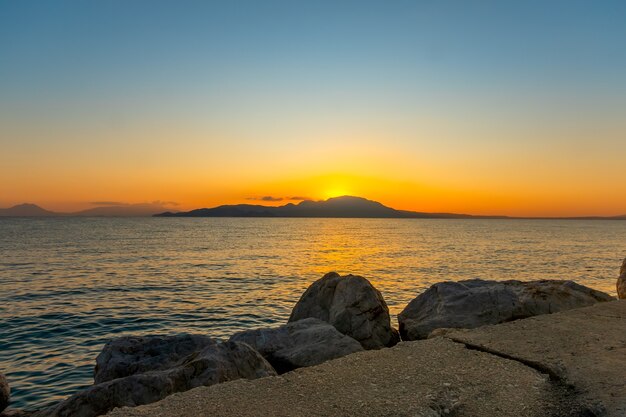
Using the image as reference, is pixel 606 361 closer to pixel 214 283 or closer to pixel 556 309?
pixel 556 309

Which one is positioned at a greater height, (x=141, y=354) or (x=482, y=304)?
(x=482, y=304)

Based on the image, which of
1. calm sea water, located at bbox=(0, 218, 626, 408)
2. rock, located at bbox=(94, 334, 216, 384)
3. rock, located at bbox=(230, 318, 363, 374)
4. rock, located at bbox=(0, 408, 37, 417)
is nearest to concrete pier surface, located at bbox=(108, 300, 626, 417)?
rock, located at bbox=(230, 318, 363, 374)

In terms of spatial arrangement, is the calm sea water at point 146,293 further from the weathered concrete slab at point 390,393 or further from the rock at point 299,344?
the weathered concrete slab at point 390,393

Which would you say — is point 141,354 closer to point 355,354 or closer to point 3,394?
point 3,394

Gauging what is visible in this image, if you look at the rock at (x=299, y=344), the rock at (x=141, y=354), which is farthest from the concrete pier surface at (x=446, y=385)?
the rock at (x=141, y=354)

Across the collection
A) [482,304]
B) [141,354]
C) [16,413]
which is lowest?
[16,413]

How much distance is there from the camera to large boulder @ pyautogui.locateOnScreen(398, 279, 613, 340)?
34.2ft

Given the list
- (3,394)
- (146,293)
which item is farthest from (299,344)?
(146,293)

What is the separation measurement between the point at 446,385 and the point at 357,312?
5873 millimetres

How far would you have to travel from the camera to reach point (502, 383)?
18.8ft

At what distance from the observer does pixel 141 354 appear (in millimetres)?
8969

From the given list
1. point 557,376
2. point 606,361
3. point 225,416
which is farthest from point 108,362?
point 606,361

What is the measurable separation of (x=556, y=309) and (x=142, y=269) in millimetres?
30993

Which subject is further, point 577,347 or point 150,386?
point 577,347
